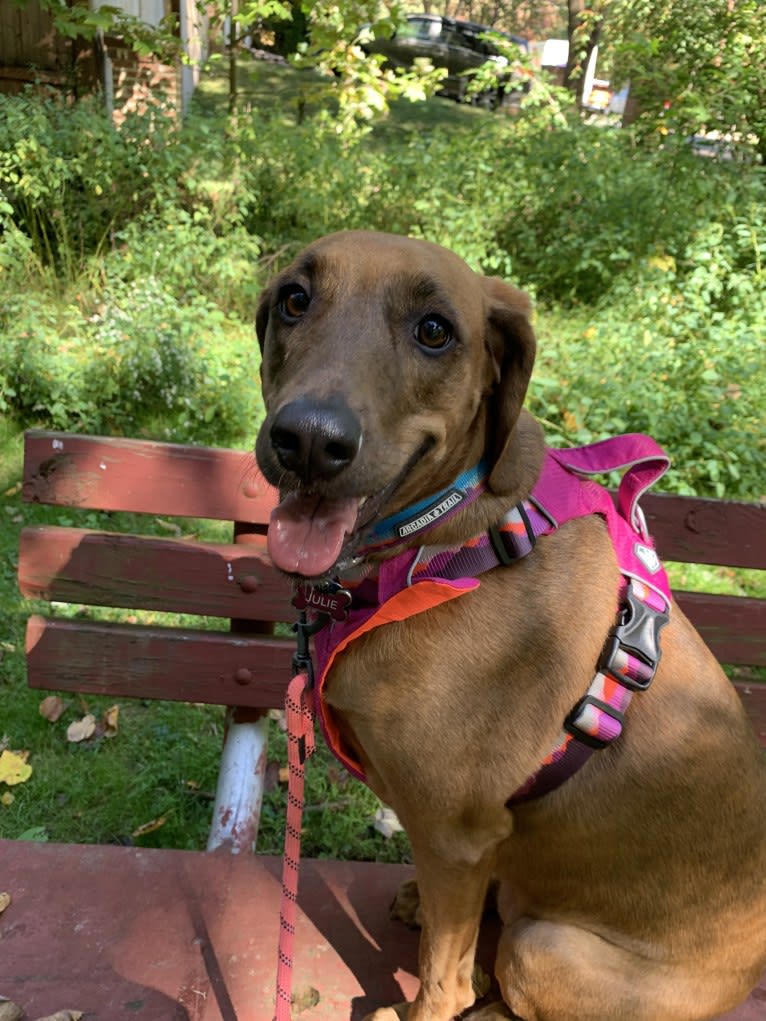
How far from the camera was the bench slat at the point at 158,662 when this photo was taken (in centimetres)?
261

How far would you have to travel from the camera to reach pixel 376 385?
1596 mm

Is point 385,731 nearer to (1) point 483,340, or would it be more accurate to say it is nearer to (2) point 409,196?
(1) point 483,340

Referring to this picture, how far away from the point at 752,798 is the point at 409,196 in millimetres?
6658

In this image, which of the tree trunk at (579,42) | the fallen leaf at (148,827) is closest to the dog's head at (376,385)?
the fallen leaf at (148,827)

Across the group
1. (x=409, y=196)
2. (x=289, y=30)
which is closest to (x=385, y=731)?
(x=409, y=196)

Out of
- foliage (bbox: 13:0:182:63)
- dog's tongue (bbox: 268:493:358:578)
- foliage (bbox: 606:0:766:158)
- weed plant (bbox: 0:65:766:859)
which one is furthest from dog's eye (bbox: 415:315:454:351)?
foliage (bbox: 606:0:766:158)

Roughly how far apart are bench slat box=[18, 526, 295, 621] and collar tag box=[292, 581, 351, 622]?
2.30 feet

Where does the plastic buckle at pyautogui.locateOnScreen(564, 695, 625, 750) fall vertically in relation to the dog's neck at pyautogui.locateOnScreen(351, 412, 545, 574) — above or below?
below

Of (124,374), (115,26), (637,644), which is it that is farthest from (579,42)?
(637,644)

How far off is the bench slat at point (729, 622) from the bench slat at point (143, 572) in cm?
135

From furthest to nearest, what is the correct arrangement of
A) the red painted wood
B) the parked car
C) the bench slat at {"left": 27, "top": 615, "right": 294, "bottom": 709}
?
1. the parked car
2. the bench slat at {"left": 27, "top": 615, "right": 294, "bottom": 709}
3. the red painted wood

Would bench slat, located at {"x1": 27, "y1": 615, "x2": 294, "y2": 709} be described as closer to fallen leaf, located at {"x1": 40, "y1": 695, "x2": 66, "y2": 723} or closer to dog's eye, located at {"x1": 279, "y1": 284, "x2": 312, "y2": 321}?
fallen leaf, located at {"x1": 40, "y1": 695, "x2": 66, "y2": 723}

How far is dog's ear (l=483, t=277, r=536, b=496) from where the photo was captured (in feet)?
5.76

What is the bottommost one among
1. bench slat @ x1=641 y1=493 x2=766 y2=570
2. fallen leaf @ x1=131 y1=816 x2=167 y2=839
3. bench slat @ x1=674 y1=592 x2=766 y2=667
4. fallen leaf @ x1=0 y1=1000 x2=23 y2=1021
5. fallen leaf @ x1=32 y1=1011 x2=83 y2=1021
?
fallen leaf @ x1=131 y1=816 x2=167 y2=839
